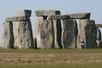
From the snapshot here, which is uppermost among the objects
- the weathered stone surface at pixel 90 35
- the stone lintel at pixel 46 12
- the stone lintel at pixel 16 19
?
the stone lintel at pixel 46 12

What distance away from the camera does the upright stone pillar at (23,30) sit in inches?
1751

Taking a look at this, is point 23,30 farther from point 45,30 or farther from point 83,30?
point 83,30

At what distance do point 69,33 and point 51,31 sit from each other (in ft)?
6.69

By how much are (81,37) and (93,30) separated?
1.59 m

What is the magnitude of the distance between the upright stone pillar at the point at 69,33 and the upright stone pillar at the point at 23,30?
10.5ft

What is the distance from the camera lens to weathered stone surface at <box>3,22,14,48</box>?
45.2 m

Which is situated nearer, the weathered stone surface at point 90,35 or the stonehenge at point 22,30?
the weathered stone surface at point 90,35

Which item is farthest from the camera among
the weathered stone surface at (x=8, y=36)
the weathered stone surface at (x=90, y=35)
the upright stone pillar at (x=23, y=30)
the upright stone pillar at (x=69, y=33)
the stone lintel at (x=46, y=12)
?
the weathered stone surface at (x=8, y=36)

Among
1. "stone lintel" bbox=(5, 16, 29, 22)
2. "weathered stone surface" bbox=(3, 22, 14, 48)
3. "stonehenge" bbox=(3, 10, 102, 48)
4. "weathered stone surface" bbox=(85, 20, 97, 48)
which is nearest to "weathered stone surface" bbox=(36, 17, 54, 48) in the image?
"stonehenge" bbox=(3, 10, 102, 48)

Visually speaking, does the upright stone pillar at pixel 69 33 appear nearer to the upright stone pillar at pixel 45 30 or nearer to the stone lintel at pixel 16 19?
the upright stone pillar at pixel 45 30

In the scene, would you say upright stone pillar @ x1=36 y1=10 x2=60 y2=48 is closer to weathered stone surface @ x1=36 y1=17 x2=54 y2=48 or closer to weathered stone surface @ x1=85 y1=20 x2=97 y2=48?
weathered stone surface @ x1=36 y1=17 x2=54 y2=48

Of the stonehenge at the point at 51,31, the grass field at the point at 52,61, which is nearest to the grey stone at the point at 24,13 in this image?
the stonehenge at the point at 51,31

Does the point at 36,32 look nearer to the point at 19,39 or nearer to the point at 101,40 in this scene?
the point at 19,39

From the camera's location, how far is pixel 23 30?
148 ft
